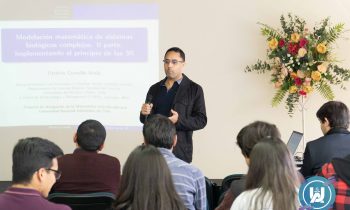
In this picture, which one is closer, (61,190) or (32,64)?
(61,190)

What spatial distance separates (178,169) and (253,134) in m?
0.42

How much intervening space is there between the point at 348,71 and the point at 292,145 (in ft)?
4.82

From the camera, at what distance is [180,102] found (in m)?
3.74

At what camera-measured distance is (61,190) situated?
2.58m

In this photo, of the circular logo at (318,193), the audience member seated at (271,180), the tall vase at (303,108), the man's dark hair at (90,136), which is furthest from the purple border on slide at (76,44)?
the circular logo at (318,193)

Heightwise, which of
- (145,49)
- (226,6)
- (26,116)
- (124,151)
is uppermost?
(226,6)

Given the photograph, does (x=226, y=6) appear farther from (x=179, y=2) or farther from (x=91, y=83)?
(x=91, y=83)

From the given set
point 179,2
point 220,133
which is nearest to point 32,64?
point 179,2

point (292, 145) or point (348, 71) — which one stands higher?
point (348, 71)

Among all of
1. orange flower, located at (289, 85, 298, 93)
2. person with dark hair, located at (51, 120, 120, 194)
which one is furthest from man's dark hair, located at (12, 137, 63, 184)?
orange flower, located at (289, 85, 298, 93)

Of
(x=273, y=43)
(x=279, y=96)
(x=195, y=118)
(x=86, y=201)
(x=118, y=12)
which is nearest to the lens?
(x=86, y=201)

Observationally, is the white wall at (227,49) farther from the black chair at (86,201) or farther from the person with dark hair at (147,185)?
the person with dark hair at (147,185)

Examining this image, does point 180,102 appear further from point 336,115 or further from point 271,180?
point 271,180

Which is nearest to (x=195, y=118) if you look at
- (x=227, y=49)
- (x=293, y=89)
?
(x=293, y=89)
